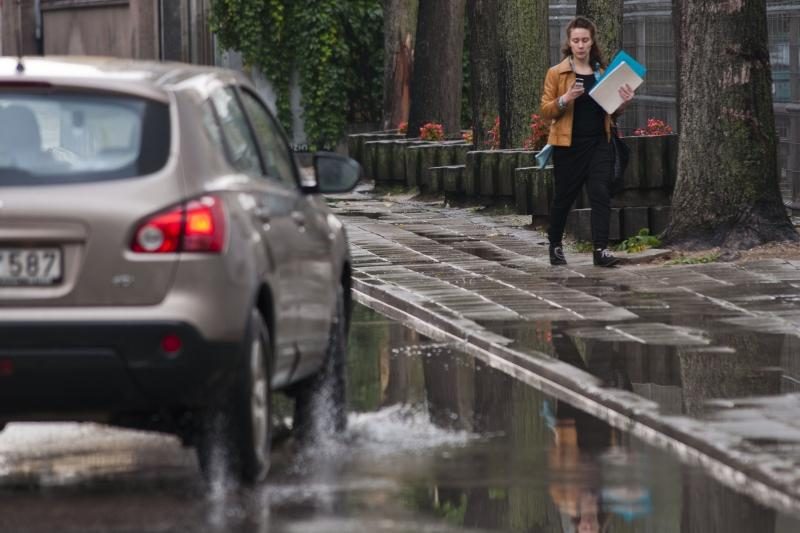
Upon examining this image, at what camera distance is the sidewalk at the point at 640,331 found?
8.88 metres

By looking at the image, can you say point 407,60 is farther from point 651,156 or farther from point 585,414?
point 585,414

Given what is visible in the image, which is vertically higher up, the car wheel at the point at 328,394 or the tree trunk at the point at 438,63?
the tree trunk at the point at 438,63

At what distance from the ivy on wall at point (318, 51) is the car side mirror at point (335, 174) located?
2851 cm

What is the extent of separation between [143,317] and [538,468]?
1.75 meters

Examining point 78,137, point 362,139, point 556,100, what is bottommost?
point 362,139

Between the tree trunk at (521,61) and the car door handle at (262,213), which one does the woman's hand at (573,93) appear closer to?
the tree trunk at (521,61)

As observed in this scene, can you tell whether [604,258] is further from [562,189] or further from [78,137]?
[78,137]

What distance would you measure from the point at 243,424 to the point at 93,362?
620 millimetres

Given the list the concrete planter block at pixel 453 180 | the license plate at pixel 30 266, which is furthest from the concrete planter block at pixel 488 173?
the license plate at pixel 30 266

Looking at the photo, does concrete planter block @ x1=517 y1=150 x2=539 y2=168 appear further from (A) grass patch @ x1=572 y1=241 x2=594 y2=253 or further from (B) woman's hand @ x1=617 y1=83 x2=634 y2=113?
(B) woman's hand @ x1=617 y1=83 x2=634 y2=113

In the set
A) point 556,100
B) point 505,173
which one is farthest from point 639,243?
point 505,173

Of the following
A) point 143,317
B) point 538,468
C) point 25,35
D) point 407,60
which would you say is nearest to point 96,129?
point 143,317

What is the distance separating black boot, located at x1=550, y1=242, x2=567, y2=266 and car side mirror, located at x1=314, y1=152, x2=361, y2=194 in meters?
7.45

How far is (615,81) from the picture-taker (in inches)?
630
